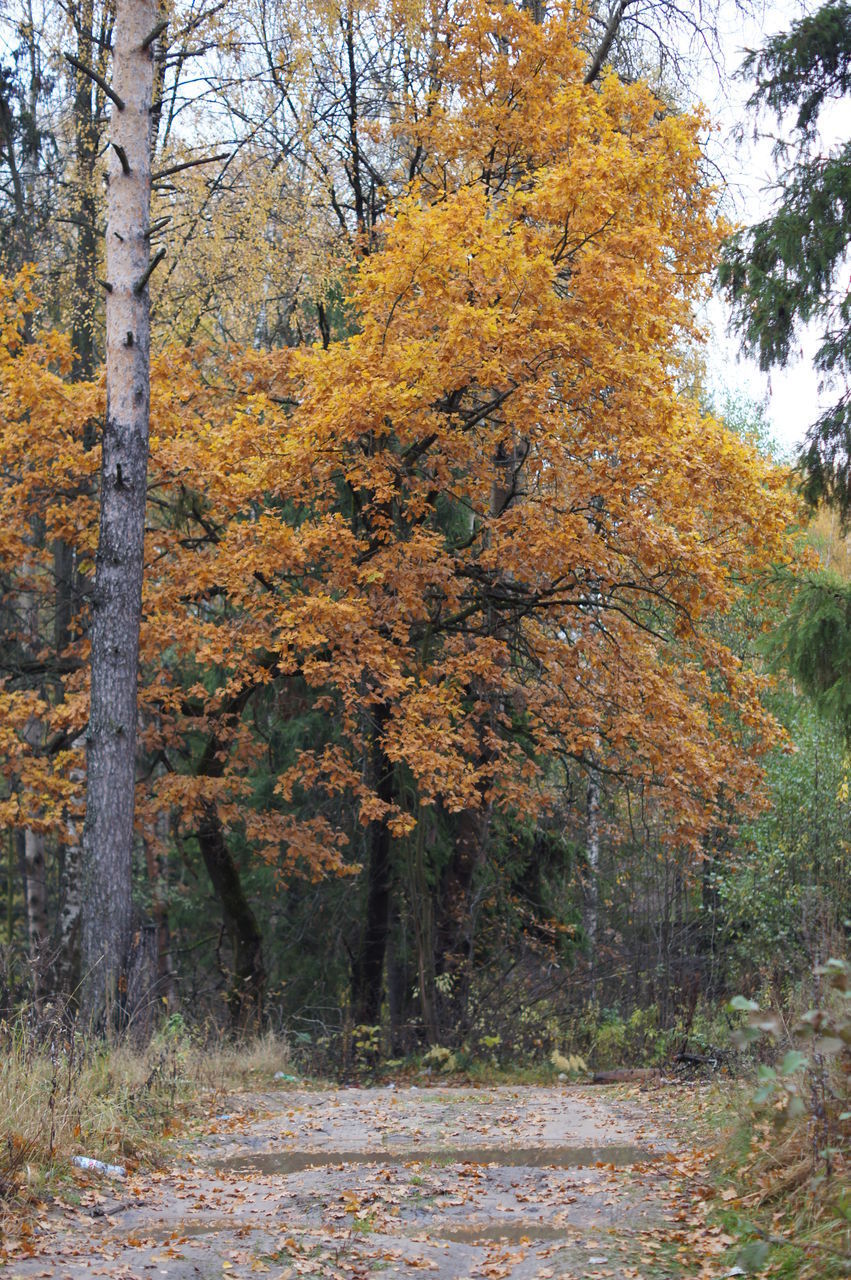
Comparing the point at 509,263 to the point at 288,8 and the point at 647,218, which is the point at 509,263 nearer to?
the point at 647,218

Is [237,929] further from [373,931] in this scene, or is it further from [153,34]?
[153,34]

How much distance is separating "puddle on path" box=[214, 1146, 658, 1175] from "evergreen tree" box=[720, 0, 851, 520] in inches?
162

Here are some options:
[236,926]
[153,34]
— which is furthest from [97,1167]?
[236,926]

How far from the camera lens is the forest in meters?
9.16

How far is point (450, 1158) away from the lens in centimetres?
670

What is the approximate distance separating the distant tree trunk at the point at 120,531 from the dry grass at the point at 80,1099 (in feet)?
3.28

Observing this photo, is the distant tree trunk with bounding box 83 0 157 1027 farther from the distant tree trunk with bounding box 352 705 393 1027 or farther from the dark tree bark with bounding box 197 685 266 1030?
the distant tree trunk with bounding box 352 705 393 1027

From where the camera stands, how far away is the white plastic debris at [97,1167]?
5.75 metres

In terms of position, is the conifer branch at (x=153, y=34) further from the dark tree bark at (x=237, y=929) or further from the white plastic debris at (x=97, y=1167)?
the white plastic debris at (x=97, y=1167)

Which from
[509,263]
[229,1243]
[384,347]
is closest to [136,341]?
[384,347]

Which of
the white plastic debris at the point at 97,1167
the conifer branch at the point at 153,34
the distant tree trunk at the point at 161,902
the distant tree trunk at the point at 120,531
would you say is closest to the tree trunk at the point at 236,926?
the distant tree trunk at the point at 161,902

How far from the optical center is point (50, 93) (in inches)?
607

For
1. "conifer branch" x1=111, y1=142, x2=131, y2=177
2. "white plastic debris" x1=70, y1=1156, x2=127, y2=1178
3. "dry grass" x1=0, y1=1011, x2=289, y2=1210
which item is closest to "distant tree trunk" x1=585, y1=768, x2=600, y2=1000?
"dry grass" x1=0, y1=1011, x2=289, y2=1210

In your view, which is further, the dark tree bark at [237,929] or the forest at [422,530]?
the dark tree bark at [237,929]
